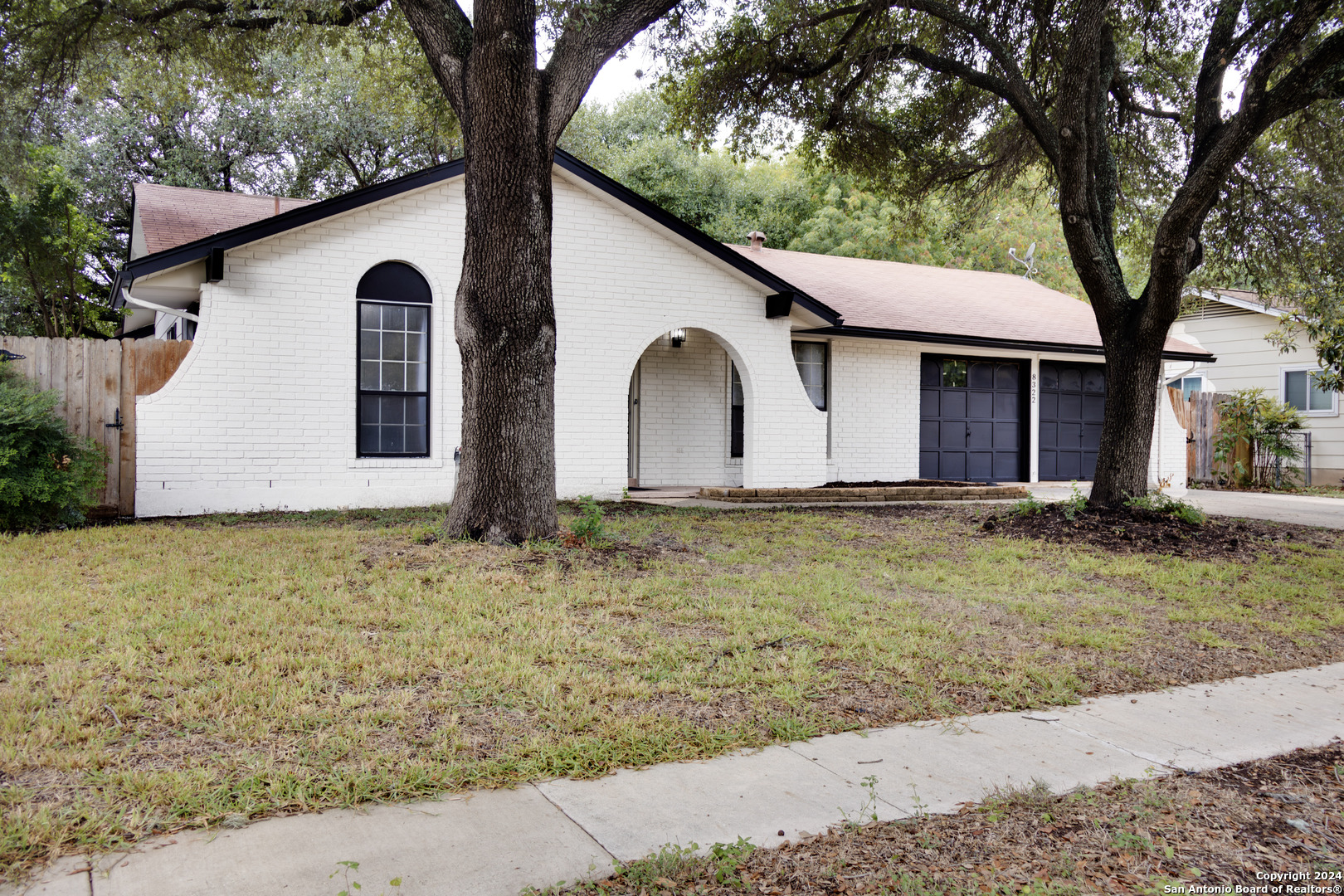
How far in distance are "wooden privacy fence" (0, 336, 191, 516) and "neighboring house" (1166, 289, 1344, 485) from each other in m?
18.7

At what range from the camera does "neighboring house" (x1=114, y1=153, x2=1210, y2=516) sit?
10.5 m

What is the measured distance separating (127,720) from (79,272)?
24.8 meters

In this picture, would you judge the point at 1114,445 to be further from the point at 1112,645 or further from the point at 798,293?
the point at 1112,645

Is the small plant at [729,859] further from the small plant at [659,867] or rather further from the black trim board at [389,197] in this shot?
the black trim board at [389,197]

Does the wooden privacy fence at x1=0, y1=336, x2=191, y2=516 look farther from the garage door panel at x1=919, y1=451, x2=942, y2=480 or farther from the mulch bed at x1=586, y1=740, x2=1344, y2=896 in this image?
the garage door panel at x1=919, y1=451, x2=942, y2=480

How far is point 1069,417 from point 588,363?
35.7 feet

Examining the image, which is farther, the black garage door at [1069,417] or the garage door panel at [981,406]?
the black garage door at [1069,417]

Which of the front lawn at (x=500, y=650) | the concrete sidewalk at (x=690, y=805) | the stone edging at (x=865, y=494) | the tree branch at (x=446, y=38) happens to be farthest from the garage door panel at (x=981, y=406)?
the concrete sidewalk at (x=690, y=805)

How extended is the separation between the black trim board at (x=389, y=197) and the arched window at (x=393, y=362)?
3.00 feet

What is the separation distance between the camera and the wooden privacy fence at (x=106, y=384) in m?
9.70

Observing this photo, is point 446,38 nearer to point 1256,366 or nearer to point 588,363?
point 588,363

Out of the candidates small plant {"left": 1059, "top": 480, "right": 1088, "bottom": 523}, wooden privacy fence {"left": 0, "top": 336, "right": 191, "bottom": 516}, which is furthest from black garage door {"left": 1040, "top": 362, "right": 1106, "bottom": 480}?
wooden privacy fence {"left": 0, "top": 336, "right": 191, "bottom": 516}

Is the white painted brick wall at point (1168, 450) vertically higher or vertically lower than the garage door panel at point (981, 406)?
lower

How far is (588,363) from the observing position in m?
12.4
